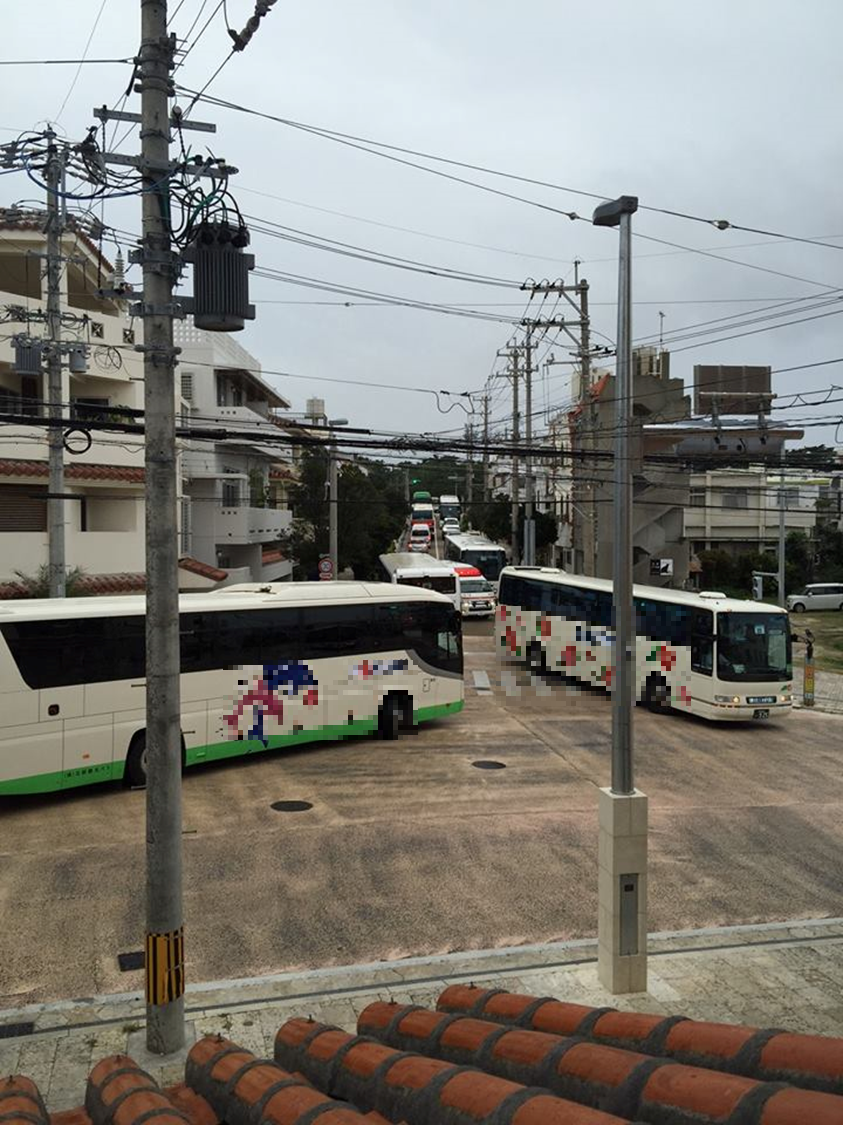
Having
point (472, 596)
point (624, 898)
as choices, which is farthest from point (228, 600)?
point (472, 596)

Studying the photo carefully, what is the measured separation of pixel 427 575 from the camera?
3791cm

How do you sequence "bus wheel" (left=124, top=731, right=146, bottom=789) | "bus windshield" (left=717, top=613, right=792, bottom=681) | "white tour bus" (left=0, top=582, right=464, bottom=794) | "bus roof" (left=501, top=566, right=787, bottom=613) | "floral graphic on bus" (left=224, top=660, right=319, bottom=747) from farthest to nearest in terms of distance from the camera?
"bus roof" (left=501, top=566, right=787, bottom=613) → "bus windshield" (left=717, top=613, right=792, bottom=681) → "floral graphic on bus" (left=224, top=660, right=319, bottom=747) → "bus wheel" (left=124, top=731, right=146, bottom=789) → "white tour bus" (left=0, top=582, right=464, bottom=794)

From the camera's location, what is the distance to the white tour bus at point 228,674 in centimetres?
1377

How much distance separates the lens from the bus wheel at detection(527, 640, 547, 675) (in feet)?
88.6

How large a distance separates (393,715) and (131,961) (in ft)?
33.9

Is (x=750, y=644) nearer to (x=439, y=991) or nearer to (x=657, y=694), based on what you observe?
(x=657, y=694)

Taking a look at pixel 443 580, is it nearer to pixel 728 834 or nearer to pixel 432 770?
pixel 432 770

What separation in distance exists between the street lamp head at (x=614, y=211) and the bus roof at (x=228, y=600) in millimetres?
9553

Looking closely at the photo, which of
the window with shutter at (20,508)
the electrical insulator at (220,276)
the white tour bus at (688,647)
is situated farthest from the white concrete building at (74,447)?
the electrical insulator at (220,276)

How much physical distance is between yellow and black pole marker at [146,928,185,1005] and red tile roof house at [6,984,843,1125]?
0.99 meters

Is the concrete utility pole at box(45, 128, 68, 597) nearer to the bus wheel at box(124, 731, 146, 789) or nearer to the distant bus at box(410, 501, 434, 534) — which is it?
the bus wheel at box(124, 731, 146, 789)

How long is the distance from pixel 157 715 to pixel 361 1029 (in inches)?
102

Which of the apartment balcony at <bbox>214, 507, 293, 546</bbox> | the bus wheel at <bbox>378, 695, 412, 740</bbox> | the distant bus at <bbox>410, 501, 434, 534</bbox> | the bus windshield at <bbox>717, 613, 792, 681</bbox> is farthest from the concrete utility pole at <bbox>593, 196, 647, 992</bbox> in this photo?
the distant bus at <bbox>410, 501, 434, 534</bbox>

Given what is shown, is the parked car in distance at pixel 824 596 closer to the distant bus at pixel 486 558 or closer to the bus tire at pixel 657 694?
the distant bus at pixel 486 558
